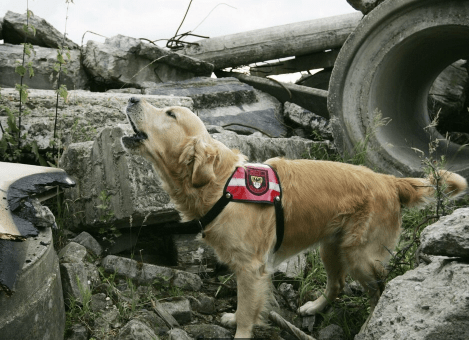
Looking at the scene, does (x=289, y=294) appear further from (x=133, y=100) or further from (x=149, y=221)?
(x=133, y=100)

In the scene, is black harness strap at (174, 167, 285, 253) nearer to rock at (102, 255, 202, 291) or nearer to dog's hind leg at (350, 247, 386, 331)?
dog's hind leg at (350, 247, 386, 331)

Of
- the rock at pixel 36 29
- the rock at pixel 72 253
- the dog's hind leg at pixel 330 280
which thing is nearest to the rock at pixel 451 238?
the dog's hind leg at pixel 330 280

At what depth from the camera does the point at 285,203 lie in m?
3.71

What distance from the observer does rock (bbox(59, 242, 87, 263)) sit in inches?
152

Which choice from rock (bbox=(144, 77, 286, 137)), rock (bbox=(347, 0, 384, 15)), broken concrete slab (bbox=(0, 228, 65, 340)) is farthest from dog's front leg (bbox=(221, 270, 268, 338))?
rock (bbox=(347, 0, 384, 15))

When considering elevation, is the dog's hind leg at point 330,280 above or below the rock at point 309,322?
above

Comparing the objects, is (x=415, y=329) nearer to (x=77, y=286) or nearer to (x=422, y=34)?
(x=77, y=286)

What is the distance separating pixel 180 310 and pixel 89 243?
1023mm

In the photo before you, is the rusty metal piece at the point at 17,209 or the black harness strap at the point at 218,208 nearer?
the rusty metal piece at the point at 17,209

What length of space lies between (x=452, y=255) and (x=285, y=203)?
1.34 m

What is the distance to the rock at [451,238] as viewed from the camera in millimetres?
2514

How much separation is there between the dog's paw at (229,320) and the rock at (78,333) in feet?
3.34

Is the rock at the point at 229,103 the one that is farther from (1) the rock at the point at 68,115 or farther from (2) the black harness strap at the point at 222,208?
(2) the black harness strap at the point at 222,208

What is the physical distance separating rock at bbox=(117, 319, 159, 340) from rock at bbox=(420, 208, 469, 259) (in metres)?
1.73
